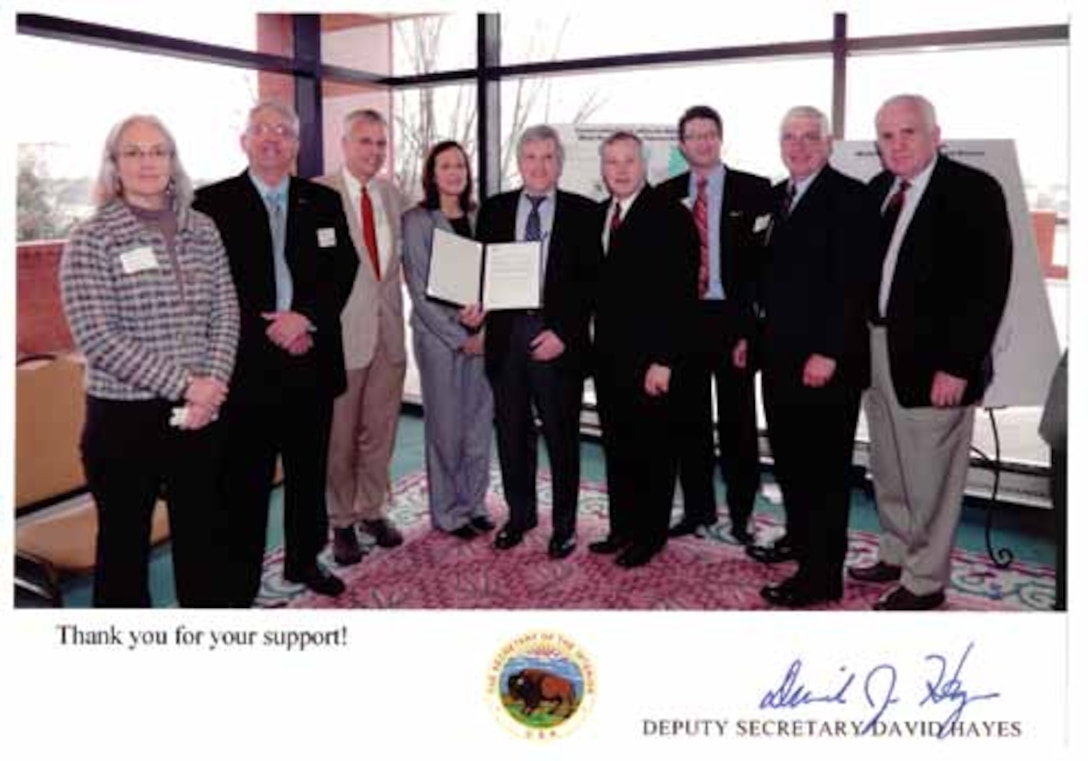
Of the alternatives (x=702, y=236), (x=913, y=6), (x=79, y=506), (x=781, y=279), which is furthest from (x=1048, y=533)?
(x=79, y=506)

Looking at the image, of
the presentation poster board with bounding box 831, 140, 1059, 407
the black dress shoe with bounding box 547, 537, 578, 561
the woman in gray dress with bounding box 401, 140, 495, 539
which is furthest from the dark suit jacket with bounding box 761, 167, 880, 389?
the woman in gray dress with bounding box 401, 140, 495, 539

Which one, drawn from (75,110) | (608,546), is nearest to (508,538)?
(608,546)

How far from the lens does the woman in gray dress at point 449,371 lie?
99.5 inches

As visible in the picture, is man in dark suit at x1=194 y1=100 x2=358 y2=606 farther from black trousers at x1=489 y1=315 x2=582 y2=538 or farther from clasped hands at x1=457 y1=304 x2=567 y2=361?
black trousers at x1=489 y1=315 x2=582 y2=538

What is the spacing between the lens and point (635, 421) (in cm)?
246

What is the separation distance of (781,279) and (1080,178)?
2.19 feet

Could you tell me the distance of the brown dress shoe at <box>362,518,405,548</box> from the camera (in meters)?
2.63

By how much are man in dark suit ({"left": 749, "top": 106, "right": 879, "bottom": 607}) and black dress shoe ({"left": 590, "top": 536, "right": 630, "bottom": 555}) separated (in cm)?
51

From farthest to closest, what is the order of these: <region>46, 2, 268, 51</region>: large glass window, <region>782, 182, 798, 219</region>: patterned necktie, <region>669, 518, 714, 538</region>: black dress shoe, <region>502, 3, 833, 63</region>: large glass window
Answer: <region>669, 518, 714, 538</region>: black dress shoe < <region>782, 182, 798, 219</region>: patterned necktie < <region>502, 3, 833, 63</region>: large glass window < <region>46, 2, 268, 51</region>: large glass window

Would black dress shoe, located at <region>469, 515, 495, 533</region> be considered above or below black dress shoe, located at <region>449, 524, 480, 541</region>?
above

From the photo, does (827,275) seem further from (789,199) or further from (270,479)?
(270,479)

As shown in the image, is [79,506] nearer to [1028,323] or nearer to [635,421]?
[635,421]

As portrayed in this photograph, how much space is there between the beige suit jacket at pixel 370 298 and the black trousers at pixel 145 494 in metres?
0.67
